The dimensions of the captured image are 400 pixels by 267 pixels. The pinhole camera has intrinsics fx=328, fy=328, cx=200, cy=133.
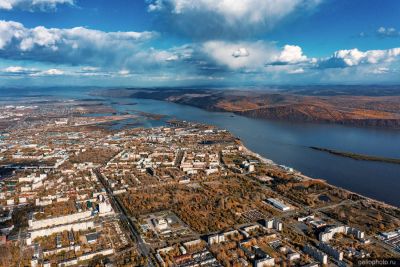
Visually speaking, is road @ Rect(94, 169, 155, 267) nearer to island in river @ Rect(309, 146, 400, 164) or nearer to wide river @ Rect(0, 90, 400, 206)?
wide river @ Rect(0, 90, 400, 206)

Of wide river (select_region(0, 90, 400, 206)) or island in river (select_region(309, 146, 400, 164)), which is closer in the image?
wide river (select_region(0, 90, 400, 206))

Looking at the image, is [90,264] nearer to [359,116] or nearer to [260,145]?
[260,145]

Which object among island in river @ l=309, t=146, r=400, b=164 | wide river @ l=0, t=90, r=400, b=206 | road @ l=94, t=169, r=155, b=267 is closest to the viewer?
road @ l=94, t=169, r=155, b=267

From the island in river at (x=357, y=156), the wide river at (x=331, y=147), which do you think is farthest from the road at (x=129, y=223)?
the island in river at (x=357, y=156)

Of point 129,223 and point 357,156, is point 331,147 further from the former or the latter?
point 129,223

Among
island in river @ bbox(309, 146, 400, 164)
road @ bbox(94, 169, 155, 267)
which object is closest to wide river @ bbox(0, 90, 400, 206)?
island in river @ bbox(309, 146, 400, 164)

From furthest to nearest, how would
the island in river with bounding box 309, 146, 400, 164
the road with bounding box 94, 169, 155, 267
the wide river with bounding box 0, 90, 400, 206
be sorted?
1. the island in river with bounding box 309, 146, 400, 164
2. the wide river with bounding box 0, 90, 400, 206
3. the road with bounding box 94, 169, 155, 267

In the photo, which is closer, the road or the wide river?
the road

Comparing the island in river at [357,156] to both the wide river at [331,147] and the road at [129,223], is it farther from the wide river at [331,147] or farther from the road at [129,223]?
the road at [129,223]
